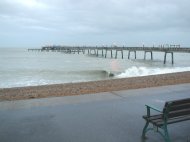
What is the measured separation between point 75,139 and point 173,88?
6.57 m

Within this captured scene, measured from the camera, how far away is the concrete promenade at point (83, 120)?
4.96 metres

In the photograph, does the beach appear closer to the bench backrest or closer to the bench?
the bench

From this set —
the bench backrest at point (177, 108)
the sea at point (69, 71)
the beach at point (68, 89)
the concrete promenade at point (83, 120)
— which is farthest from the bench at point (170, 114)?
the sea at point (69, 71)

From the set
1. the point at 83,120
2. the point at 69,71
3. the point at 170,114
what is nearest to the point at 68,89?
the point at 83,120

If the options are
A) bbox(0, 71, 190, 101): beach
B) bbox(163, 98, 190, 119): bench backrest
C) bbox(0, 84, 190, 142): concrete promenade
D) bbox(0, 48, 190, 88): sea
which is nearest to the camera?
bbox(163, 98, 190, 119): bench backrest

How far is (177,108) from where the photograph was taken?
177 inches

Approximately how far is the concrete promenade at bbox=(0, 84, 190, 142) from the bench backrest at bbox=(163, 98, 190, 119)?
55cm

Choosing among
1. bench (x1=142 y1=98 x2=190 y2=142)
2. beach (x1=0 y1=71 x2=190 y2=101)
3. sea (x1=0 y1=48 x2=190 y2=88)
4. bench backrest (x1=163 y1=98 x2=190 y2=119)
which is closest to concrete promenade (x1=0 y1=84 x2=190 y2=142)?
bench (x1=142 y1=98 x2=190 y2=142)

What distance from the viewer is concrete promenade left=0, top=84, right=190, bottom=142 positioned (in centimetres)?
496

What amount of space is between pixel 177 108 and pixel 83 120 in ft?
7.36

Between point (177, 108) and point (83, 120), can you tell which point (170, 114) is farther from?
point (83, 120)

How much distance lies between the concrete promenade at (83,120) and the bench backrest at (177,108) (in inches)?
21.6

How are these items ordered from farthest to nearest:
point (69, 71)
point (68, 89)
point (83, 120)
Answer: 1. point (69, 71)
2. point (68, 89)
3. point (83, 120)

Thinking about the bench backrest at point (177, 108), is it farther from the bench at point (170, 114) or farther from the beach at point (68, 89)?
the beach at point (68, 89)
